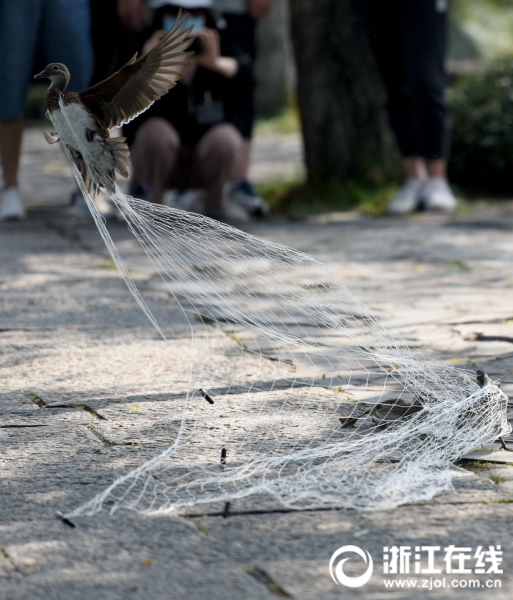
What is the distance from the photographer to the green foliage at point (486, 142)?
26.4 feet

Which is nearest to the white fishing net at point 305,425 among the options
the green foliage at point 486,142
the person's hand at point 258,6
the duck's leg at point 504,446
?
the duck's leg at point 504,446

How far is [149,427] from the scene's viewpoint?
2.88 m

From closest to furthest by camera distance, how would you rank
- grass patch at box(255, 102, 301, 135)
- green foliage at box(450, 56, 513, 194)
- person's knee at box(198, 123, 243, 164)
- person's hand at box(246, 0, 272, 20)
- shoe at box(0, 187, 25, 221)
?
person's knee at box(198, 123, 243, 164)
shoe at box(0, 187, 25, 221)
person's hand at box(246, 0, 272, 20)
green foliage at box(450, 56, 513, 194)
grass patch at box(255, 102, 301, 135)

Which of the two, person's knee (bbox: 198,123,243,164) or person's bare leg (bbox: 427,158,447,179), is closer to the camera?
person's knee (bbox: 198,123,243,164)

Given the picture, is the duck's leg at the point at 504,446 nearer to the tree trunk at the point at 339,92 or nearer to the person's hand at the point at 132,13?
the person's hand at the point at 132,13

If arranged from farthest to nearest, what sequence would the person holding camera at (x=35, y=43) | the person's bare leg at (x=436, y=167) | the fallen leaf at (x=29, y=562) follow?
the person's bare leg at (x=436, y=167)
the person holding camera at (x=35, y=43)
the fallen leaf at (x=29, y=562)

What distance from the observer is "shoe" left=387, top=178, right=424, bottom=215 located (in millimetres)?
7031

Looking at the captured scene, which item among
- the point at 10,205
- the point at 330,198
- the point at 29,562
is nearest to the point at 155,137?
the point at 10,205

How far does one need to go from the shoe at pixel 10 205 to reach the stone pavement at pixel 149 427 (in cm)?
34

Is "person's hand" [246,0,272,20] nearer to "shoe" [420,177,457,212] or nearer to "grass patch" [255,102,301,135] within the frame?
"shoe" [420,177,457,212]

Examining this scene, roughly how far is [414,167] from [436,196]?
0.87ft

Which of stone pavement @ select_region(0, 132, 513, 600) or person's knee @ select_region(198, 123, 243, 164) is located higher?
person's knee @ select_region(198, 123, 243, 164)

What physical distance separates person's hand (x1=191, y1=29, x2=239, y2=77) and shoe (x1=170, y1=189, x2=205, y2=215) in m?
0.84

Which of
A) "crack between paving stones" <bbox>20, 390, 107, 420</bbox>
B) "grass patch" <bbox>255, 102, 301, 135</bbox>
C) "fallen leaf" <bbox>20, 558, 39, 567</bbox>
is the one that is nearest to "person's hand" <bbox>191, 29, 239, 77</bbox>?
"crack between paving stones" <bbox>20, 390, 107, 420</bbox>
